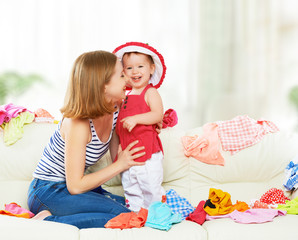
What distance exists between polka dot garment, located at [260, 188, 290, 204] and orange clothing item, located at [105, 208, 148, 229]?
77cm

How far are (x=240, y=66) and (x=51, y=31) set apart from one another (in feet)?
6.26

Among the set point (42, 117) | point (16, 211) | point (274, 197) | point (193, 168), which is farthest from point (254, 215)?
point (42, 117)

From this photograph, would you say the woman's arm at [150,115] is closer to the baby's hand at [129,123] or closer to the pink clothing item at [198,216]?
the baby's hand at [129,123]

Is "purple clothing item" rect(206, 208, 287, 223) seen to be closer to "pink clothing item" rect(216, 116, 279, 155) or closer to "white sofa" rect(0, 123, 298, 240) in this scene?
"white sofa" rect(0, 123, 298, 240)

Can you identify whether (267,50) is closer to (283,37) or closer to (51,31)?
(283,37)

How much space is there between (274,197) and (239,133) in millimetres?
454

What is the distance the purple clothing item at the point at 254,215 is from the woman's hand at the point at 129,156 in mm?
458

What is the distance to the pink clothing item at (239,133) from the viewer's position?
8.19 ft

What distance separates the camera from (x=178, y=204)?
2.17 meters

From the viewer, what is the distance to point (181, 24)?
404 cm

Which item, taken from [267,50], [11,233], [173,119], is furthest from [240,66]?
[11,233]

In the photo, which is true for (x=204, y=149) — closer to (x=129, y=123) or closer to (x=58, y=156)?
(x=129, y=123)

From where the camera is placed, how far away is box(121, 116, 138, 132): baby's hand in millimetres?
1987

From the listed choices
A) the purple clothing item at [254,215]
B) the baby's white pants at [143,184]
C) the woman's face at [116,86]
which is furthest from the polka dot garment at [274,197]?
the woman's face at [116,86]
